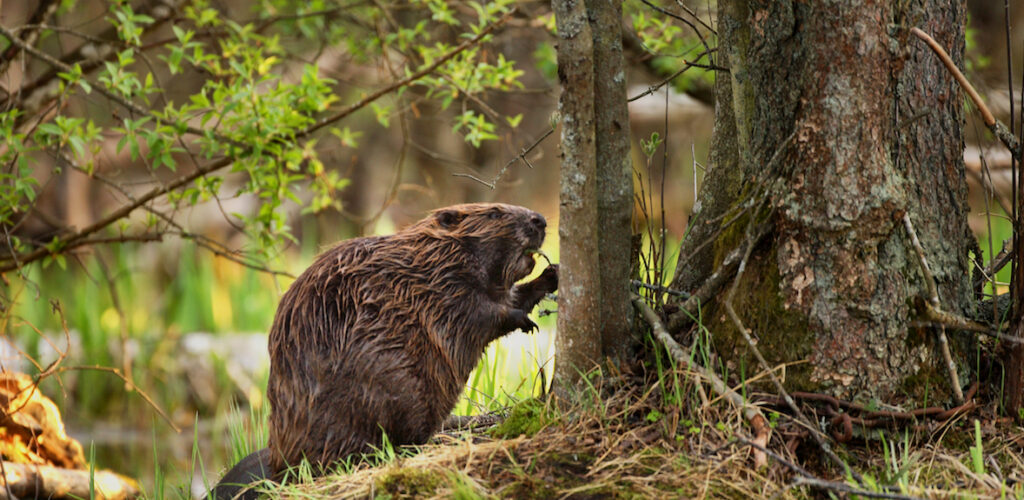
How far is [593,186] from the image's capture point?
2033mm

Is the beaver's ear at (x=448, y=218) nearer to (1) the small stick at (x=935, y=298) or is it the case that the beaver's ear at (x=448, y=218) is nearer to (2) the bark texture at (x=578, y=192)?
(2) the bark texture at (x=578, y=192)

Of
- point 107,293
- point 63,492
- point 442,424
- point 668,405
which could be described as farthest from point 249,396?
point 668,405

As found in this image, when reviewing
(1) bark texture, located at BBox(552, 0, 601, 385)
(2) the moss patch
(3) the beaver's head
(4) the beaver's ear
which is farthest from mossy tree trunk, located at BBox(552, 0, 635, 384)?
(4) the beaver's ear

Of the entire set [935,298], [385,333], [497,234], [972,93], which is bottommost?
[385,333]

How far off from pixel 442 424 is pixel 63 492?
1.58 metres

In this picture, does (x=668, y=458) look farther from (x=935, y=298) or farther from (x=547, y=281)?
(x=547, y=281)

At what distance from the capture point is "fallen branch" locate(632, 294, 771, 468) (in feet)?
5.98

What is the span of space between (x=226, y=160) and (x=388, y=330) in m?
1.23

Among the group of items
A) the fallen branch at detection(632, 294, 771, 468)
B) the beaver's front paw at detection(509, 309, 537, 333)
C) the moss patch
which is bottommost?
the moss patch

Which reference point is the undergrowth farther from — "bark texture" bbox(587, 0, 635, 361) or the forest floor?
"bark texture" bbox(587, 0, 635, 361)

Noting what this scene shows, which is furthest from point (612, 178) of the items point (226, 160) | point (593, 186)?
point (226, 160)

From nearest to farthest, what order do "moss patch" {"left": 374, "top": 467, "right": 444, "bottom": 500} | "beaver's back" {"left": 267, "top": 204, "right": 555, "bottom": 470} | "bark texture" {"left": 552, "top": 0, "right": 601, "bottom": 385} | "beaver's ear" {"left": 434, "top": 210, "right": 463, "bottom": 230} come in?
"moss patch" {"left": 374, "top": 467, "right": 444, "bottom": 500} < "bark texture" {"left": 552, "top": 0, "right": 601, "bottom": 385} < "beaver's back" {"left": 267, "top": 204, "right": 555, "bottom": 470} < "beaver's ear" {"left": 434, "top": 210, "right": 463, "bottom": 230}

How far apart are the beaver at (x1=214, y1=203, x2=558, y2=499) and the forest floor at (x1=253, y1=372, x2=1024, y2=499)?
1.13ft

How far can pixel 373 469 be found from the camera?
215cm
